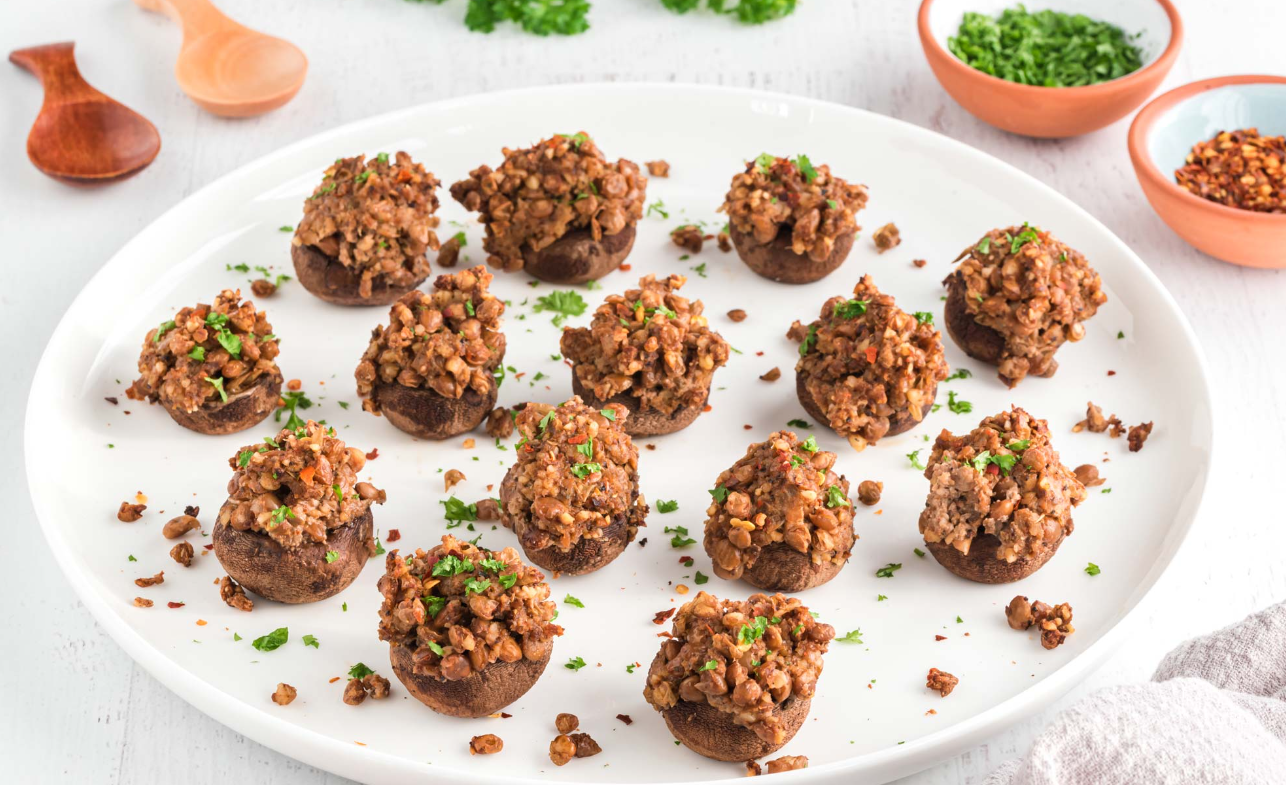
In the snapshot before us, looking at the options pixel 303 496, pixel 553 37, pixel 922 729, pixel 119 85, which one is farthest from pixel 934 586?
pixel 119 85

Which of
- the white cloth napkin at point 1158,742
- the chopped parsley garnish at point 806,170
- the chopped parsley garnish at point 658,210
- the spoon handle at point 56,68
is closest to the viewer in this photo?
the white cloth napkin at point 1158,742

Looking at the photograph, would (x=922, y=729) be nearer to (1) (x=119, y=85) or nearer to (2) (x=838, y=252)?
(2) (x=838, y=252)

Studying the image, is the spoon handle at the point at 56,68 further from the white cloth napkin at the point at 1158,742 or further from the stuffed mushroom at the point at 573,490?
the white cloth napkin at the point at 1158,742

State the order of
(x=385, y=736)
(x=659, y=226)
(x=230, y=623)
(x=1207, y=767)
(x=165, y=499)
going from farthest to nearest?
1. (x=659, y=226)
2. (x=165, y=499)
3. (x=230, y=623)
4. (x=385, y=736)
5. (x=1207, y=767)

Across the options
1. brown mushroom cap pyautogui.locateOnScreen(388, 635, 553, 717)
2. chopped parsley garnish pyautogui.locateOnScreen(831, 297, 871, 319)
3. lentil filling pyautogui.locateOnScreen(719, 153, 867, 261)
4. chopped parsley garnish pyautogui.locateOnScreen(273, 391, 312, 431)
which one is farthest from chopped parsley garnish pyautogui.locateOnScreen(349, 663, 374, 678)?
lentil filling pyautogui.locateOnScreen(719, 153, 867, 261)

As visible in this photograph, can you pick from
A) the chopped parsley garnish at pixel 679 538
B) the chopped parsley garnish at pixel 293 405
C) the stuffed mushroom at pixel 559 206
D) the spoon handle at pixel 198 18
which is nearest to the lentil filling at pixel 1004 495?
the chopped parsley garnish at pixel 679 538

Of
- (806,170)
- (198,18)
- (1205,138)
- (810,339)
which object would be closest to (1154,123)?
(1205,138)
